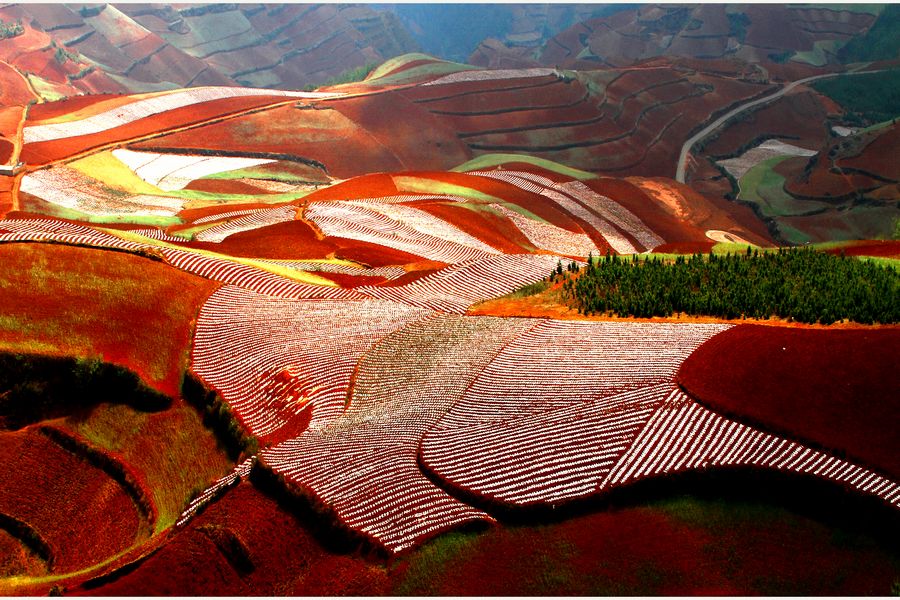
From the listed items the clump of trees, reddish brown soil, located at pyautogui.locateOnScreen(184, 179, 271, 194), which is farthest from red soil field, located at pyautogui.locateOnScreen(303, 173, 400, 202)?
the clump of trees

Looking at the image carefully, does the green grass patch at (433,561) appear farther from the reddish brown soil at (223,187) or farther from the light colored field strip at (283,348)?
the reddish brown soil at (223,187)

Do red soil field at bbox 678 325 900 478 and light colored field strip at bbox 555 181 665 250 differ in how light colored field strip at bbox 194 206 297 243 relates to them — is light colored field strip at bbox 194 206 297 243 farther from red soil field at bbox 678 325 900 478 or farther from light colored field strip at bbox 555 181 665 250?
red soil field at bbox 678 325 900 478

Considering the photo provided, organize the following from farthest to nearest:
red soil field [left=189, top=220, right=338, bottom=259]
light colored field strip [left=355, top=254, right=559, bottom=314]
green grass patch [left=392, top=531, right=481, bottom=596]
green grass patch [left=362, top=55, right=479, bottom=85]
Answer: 1. green grass patch [left=362, top=55, right=479, bottom=85]
2. red soil field [left=189, top=220, right=338, bottom=259]
3. light colored field strip [left=355, top=254, right=559, bottom=314]
4. green grass patch [left=392, top=531, right=481, bottom=596]

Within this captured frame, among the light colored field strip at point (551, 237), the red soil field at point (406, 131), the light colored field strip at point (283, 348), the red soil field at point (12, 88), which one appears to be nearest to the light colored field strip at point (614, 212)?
the light colored field strip at point (551, 237)

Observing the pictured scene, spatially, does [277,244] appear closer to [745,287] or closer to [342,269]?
[342,269]

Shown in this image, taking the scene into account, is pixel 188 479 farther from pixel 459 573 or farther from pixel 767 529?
pixel 767 529

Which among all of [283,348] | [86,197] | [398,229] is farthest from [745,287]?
[86,197]

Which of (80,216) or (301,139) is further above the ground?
(301,139)
